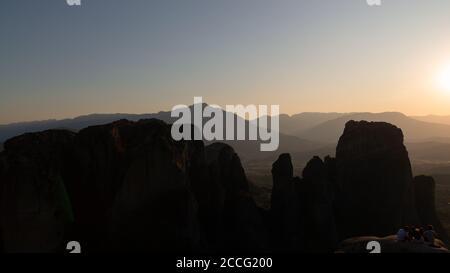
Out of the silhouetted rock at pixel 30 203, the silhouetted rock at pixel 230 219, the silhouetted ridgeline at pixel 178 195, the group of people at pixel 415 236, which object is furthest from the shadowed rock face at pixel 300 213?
the silhouetted rock at pixel 30 203

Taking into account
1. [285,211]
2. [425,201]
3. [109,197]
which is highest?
[109,197]

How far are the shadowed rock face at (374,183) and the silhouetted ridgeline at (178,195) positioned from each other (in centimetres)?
12

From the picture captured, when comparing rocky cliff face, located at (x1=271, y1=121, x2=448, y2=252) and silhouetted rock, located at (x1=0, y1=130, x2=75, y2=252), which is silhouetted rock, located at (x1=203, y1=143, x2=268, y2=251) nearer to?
rocky cliff face, located at (x1=271, y1=121, x2=448, y2=252)

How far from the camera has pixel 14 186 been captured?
32219mm

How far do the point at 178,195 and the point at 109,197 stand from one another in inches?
271

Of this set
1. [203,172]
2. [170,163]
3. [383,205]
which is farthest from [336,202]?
[170,163]

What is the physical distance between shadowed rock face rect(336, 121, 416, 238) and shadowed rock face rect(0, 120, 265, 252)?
14.7m

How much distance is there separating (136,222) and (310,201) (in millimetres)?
22601

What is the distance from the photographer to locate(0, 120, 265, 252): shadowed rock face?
32406 millimetres

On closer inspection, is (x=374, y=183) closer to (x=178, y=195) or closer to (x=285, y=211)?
(x=285, y=211)

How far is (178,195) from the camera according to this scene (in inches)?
1521

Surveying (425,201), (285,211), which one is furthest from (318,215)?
(425,201)

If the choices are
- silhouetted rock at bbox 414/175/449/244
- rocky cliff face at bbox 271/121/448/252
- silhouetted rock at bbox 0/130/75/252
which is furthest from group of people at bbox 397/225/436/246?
silhouetted rock at bbox 414/175/449/244
